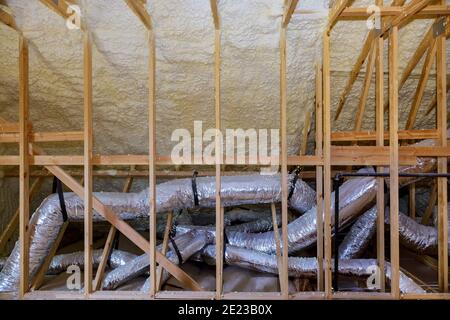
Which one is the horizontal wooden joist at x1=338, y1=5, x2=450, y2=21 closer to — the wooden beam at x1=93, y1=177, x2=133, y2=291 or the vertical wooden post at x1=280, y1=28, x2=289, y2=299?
the vertical wooden post at x1=280, y1=28, x2=289, y2=299

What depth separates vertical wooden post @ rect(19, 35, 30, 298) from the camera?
2340 mm

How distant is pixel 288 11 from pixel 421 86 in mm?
1552

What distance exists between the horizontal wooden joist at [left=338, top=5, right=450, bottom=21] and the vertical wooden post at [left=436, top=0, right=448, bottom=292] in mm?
227

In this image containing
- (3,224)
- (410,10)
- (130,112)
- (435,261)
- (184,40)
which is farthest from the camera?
(3,224)

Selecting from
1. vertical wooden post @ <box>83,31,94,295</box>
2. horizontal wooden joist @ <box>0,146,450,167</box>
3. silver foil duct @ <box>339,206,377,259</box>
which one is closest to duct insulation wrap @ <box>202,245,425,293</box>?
silver foil duct @ <box>339,206,377,259</box>

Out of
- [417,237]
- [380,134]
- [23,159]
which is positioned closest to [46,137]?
[23,159]

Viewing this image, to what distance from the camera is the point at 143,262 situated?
8.66 feet

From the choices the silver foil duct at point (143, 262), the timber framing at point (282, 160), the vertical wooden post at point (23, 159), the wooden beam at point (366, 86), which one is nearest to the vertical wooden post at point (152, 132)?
the timber framing at point (282, 160)

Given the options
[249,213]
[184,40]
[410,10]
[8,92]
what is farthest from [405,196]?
[8,92]

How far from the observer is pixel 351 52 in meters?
2.72

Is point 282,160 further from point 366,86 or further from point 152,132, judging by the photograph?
point 366,86

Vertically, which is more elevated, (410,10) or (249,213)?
(410,10)
